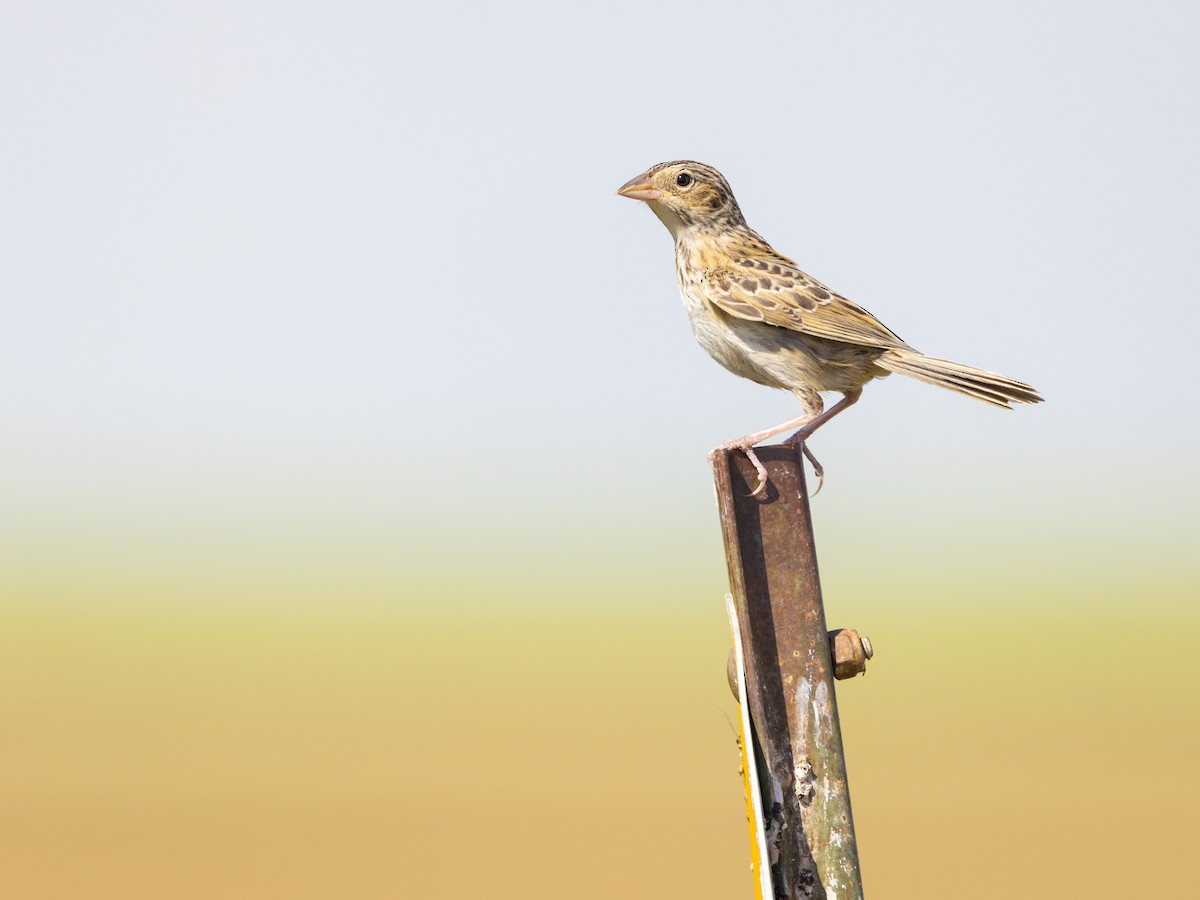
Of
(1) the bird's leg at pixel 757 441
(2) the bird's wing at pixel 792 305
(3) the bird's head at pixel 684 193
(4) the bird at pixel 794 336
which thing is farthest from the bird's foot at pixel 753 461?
(3) the bird's head at pixel 684 193

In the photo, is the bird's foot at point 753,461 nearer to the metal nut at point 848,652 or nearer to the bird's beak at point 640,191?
the metal nut at point 848,652

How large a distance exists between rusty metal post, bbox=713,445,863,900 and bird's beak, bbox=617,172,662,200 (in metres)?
3.69

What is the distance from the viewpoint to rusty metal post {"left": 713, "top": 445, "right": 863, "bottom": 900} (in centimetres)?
392

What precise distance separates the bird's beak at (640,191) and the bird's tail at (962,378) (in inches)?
73.4

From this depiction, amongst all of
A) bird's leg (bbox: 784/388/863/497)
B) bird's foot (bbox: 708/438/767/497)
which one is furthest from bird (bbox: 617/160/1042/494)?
bird's foot (bbox: 708/438/767/497)

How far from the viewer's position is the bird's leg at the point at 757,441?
13.2 feet

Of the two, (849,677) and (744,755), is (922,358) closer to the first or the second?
(849,677)

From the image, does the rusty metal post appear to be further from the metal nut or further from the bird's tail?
the bird's tail

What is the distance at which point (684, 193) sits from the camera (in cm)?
732

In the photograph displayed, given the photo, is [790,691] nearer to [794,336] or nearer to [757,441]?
[757,441]

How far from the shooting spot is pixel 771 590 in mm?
3982

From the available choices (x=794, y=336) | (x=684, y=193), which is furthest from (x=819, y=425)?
(x=684, y=193)

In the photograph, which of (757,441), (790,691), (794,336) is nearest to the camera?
(790,691)

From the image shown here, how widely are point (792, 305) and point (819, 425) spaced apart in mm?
698
